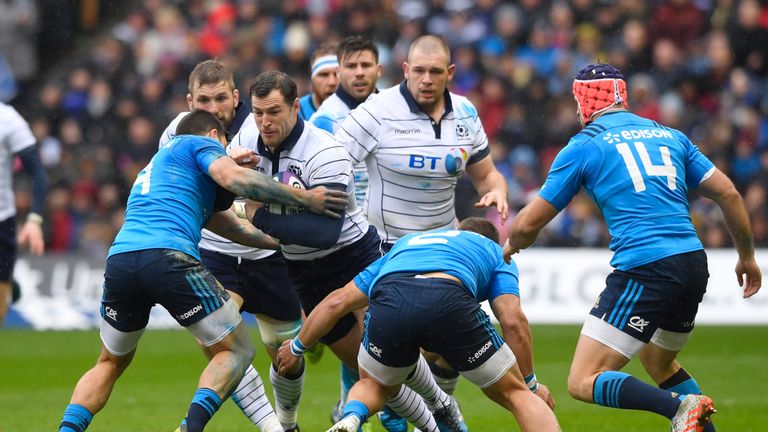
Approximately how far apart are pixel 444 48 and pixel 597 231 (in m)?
9.03

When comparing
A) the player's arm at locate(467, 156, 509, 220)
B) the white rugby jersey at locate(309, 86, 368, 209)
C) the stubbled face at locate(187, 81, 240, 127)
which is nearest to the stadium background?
the white rugby jersey at locate(309, 86, 368, 209)

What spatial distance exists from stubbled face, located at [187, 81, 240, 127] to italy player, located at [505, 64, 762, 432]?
244 centimetres

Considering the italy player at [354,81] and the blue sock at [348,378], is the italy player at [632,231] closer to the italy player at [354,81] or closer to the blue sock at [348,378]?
the blue sock at [348,378]

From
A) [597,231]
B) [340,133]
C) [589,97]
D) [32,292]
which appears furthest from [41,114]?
[589,97]

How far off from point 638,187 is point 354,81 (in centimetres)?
347

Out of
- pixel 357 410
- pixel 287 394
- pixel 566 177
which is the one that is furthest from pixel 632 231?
pixel 287 394

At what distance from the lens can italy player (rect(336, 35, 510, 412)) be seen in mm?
8609

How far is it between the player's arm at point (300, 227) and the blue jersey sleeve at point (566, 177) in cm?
143

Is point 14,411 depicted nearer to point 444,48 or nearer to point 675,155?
point 444,48

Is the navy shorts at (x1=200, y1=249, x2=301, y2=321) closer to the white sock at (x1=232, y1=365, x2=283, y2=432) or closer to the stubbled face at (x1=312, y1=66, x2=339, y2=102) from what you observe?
the white sock at (x1=232, y1=365, x2=283, y2=432)

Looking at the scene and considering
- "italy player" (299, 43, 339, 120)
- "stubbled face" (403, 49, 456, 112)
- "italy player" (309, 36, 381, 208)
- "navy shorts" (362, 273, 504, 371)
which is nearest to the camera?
"navy shorts" (362, 273, 504, 371)

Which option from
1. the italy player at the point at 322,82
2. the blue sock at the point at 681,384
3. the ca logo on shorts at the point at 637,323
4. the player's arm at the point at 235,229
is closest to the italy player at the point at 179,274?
the player's arm at the point at 235,229

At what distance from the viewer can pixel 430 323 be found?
6387mm

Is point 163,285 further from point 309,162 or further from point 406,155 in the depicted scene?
point 406,155
